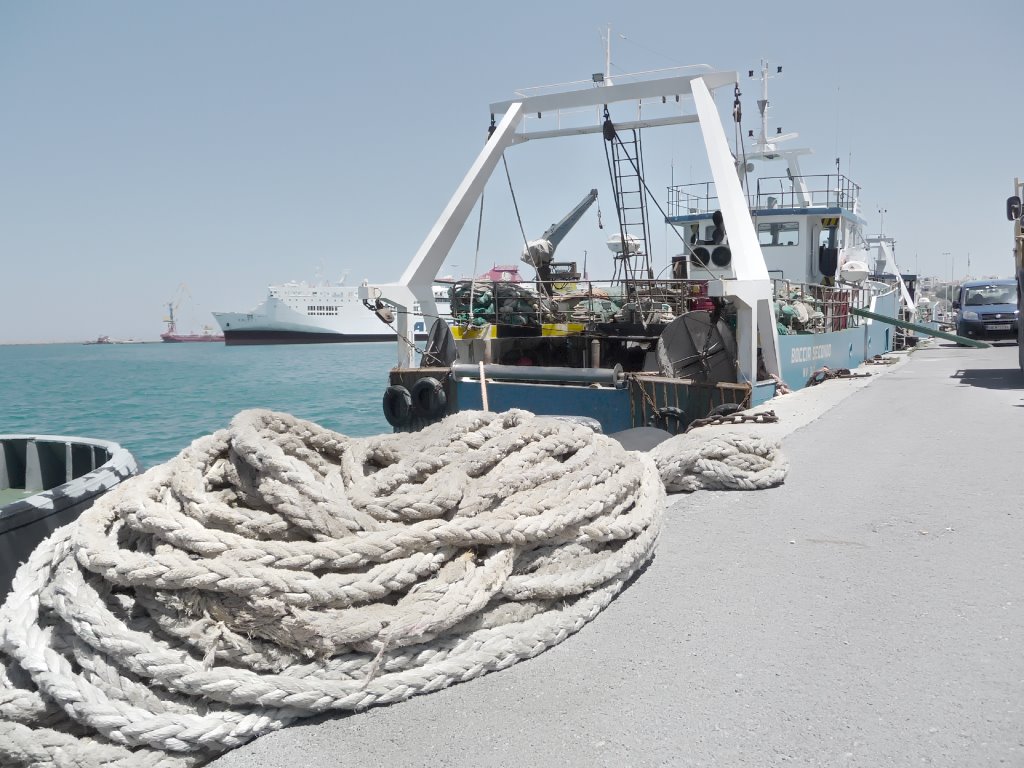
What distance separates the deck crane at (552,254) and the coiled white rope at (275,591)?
619cm

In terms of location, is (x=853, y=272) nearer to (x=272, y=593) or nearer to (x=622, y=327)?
(x=622, y=327)

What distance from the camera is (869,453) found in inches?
221

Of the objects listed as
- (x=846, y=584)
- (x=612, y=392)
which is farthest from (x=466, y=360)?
(x=846, y=584)

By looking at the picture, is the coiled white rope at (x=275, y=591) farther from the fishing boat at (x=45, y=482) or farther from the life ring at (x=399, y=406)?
the life ring at (x=399, y=406)

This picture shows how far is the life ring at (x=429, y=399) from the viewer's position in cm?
1024

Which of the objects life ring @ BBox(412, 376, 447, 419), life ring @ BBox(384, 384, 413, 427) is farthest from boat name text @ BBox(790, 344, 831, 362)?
life ring @ BBox(384, 384, 413, 427)

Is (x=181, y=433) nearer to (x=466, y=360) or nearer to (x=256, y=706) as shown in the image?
(x=466, y=360)

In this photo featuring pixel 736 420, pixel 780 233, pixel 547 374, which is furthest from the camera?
pixel 780 233

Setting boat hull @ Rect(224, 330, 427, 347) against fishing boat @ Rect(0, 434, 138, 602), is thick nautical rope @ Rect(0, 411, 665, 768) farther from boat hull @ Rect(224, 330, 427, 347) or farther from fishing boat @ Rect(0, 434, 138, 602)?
boat hull @ Rect(224, 330, 427, 347)

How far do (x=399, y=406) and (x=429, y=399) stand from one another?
480 millimetres

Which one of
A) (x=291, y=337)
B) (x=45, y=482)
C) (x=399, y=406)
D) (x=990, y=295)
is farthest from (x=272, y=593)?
(x=291, y=337)

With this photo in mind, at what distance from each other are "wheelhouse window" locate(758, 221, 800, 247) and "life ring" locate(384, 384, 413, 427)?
10223 mm

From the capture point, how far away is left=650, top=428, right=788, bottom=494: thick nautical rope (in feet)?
14.7

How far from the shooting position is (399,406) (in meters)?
10.5
